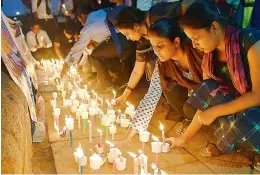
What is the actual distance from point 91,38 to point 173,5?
2060 millimetres

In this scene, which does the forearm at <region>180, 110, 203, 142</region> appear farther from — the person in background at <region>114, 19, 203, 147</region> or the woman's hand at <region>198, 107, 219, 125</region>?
the person in background at <region>114, 19, 203, 147</region>

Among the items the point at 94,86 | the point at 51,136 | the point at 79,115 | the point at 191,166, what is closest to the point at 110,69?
the point at 94,86

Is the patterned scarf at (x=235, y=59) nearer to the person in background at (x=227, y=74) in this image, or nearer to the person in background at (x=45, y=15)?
the person in background at (x=227, y=74)

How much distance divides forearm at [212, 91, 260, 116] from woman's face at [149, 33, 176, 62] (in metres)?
0.82

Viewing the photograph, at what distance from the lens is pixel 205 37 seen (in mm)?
3146

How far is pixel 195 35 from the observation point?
3141 millimetres

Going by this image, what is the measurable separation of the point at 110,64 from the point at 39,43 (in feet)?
15.0

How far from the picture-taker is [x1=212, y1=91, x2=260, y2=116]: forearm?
311 cm

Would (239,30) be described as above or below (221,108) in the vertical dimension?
above

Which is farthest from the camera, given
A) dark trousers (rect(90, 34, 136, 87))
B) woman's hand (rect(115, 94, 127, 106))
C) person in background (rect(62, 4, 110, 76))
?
dark trousers (rect(90, 34, 136, 87))

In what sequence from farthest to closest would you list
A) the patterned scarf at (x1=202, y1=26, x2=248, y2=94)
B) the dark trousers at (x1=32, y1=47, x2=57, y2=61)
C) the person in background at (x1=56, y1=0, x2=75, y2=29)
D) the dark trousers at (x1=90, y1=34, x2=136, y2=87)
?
the person in background at (x1=56, y1=0, x2=75, y2=29)
the dark trousers at (x1=32, y1=47, x2=57, y2=61)
the dark trousers at (x1=90, y1=34, x2=136, y2=87)
the patterned scarf at (x1=202, y1=26, x2=248, y2=94)

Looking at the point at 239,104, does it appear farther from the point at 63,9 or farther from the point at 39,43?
the point at 63,9

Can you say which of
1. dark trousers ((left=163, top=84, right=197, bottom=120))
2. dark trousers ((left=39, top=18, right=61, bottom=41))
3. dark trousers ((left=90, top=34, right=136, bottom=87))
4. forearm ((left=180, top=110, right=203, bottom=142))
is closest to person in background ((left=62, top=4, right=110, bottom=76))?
dark trousers ((left=90, top=34, right=136, bottom=87))

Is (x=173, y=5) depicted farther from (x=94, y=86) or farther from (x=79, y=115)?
(x=94, y=86)
